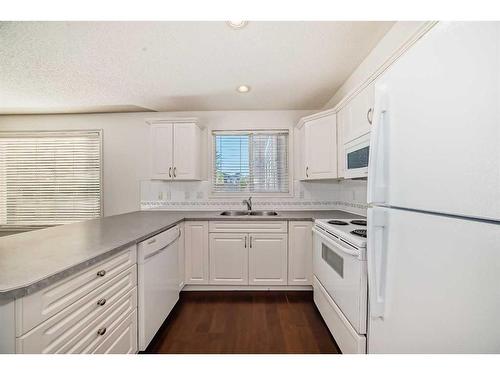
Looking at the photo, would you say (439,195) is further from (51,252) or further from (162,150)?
(162,150)

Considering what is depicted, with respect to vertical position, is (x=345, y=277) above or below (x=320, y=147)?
below

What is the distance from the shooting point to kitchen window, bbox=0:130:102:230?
3203 mm

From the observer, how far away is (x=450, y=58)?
2.02 feet

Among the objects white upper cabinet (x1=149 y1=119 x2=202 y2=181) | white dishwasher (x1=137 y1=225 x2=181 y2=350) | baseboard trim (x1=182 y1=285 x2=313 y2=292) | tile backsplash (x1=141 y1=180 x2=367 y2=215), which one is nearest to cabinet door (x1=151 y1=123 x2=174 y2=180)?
white upper cabinet (x1=149 y1=119 x2=202 y2=181)

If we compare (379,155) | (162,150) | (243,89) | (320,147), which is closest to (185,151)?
(162,150)

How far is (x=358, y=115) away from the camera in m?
1.76

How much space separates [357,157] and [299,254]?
49.4 inches

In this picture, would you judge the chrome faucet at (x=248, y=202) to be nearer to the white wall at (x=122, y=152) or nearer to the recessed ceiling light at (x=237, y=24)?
the white wall at (x=122, y=152)

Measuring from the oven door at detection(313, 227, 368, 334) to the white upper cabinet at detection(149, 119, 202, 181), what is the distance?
1.75 meters

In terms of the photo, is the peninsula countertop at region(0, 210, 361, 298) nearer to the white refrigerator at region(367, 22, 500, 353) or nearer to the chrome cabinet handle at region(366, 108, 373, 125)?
the white refrigerator at region(367, 22, 500, 353)

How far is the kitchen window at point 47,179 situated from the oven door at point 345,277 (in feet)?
10.4

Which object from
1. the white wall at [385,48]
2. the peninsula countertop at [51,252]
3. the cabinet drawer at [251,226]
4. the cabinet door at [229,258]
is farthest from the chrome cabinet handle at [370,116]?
the peninsula countertop at [51,252]

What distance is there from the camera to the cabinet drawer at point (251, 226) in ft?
8.11
